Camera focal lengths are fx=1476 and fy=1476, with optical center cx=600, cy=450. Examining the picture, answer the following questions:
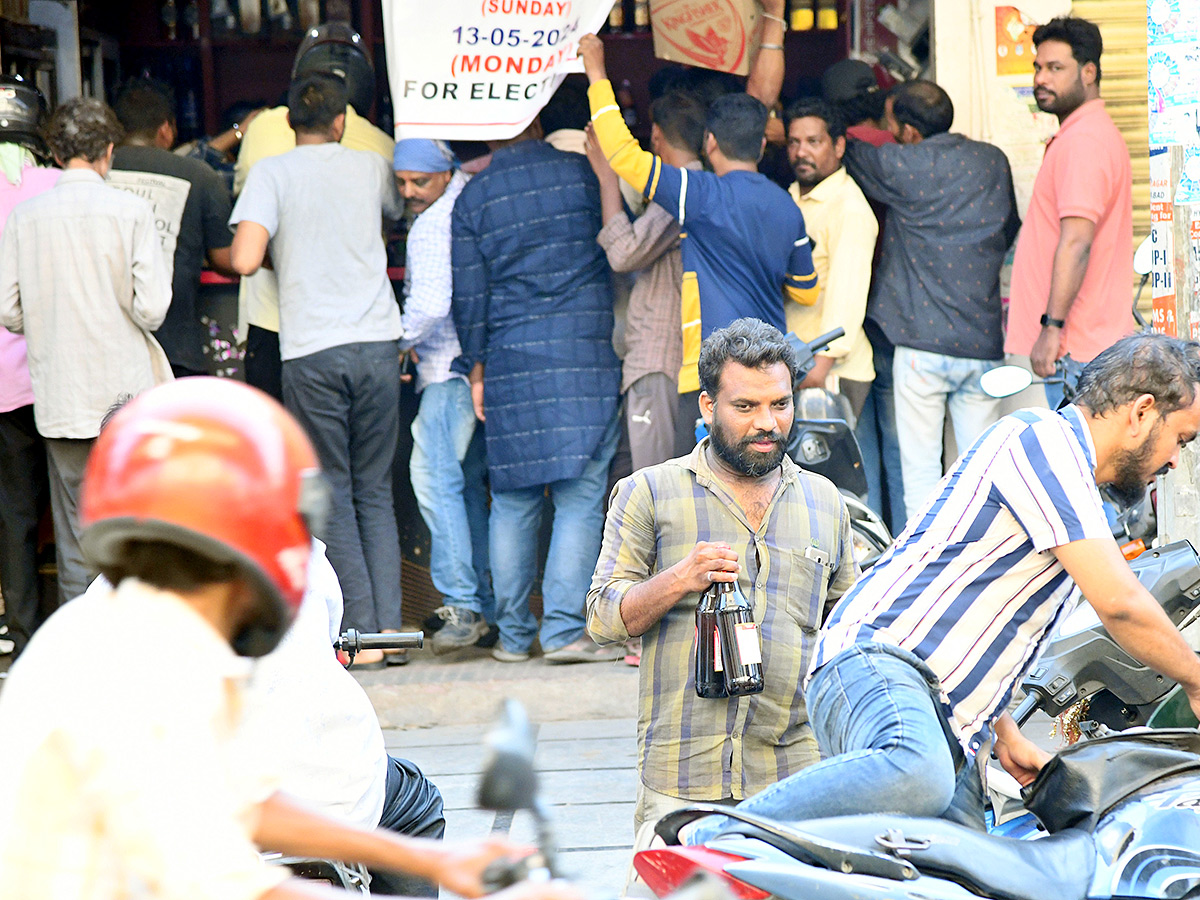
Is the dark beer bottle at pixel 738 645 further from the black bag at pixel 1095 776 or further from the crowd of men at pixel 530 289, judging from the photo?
the crowd of men at pixel 530 289

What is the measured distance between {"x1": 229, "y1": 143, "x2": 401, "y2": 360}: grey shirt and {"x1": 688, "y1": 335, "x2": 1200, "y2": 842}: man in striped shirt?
11.2 feet

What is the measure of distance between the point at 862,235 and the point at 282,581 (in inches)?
201

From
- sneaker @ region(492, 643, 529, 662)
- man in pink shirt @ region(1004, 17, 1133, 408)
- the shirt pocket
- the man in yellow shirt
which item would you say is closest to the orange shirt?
man in pink shirt @ region(1004, 17, 1133, 408)

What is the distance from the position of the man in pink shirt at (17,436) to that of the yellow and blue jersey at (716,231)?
2.41 meters

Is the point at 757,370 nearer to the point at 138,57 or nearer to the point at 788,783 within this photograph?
the point at 788,783

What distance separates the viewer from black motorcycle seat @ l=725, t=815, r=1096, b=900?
7.73 ft

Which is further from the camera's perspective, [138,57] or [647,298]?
[138,57]

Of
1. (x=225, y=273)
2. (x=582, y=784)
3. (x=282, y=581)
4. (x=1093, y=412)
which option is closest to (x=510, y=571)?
(x=582, y=784)

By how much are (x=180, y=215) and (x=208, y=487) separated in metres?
5.11

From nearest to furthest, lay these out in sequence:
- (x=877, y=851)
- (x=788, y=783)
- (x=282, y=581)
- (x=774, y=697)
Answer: (x=282, y=581), (x=877, y=851), (x=788, y=783), (x=774, y=697)

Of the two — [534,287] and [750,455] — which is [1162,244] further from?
[534,287]

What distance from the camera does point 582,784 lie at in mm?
5227

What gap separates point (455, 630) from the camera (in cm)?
641

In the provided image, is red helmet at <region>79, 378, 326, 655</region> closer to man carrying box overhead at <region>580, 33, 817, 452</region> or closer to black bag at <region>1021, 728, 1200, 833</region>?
black bag at <region>1021, 728, 1200, 833</region>
